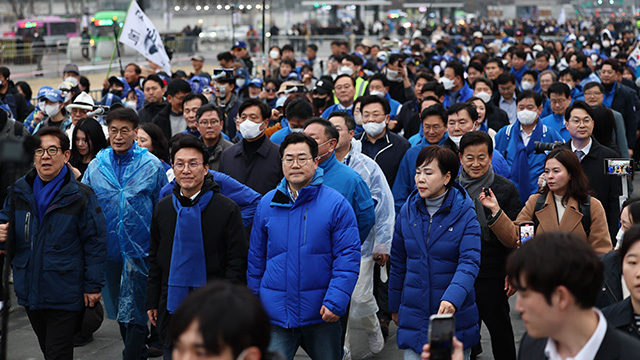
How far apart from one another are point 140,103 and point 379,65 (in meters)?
8.50

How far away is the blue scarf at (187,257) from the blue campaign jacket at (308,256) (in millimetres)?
421

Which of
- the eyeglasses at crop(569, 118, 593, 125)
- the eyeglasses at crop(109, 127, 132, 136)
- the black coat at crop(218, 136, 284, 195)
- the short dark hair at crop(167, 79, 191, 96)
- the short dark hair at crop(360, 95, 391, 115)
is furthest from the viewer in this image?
the short dark hair at crop(167, 79, 191, 96)

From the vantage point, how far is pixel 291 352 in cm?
518

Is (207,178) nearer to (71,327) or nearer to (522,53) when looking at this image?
(71,327)

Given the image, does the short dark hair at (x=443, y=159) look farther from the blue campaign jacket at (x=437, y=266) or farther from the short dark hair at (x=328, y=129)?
the short dark hair at (x=328, y=129)

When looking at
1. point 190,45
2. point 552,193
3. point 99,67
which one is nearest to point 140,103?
point 552,193

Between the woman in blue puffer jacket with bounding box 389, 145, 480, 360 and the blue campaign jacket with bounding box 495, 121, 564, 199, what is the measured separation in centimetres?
294

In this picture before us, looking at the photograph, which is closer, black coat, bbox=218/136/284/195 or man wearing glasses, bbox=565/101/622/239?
black coat, bbox=218/136/284/195

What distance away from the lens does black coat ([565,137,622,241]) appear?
6.91 m

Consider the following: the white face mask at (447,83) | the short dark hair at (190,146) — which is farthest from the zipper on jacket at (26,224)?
the white face mask at (447,83)

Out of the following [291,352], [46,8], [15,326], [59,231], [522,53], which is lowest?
[15,326]

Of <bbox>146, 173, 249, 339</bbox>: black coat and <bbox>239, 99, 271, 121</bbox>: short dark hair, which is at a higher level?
<bbox>239, 99, 271, 121</bbox>: short dark hair

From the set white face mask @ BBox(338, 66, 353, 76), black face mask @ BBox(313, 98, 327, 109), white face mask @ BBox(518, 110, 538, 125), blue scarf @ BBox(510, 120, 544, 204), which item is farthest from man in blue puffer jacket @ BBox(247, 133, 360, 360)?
white face mask @ BBox(338, 66, 353, 76)

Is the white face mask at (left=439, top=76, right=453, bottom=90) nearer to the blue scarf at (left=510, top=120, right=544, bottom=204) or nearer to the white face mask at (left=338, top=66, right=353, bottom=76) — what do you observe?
the white face mask at (left=338, top=66, right=353, bottom=76)
